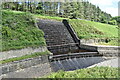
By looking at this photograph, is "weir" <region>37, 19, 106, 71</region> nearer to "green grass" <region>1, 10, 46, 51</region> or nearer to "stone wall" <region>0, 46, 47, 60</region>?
"stone wall" <region>0, 46, 47, 60</region>

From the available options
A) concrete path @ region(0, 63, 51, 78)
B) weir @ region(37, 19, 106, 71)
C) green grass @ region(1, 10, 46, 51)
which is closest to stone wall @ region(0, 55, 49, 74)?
concrete path @ region(0, 63, 51, 78)

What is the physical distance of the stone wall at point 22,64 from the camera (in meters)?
7.85

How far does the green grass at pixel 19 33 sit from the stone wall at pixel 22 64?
1.26 metres

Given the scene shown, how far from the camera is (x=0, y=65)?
763cm

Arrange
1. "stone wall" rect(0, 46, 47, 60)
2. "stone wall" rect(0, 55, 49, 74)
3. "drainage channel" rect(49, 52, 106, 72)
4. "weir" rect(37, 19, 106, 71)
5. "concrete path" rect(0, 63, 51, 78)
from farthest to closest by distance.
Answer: "weir" rect(37, 19, 106, 71)
"drainage channel" rect(49, 52, 106, 72)
"stone wall" rect(0, 46, 47, 60)
"concrete path" rect(0, 63, 51, 78)
"stone wall" rect(0, 55, 49, 74)

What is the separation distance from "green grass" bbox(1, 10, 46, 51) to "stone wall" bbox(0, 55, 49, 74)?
1263 mm

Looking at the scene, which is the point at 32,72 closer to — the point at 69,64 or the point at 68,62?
the point at 69,64

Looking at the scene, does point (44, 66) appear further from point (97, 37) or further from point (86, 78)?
point (97, 37)

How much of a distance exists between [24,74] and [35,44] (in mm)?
3287

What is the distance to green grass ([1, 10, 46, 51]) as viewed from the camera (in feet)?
31.8

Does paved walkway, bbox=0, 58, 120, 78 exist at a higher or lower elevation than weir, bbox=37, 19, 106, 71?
lower

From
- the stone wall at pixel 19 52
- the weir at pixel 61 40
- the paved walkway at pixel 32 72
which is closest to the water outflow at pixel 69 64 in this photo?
the paved walkway at pixel 32 72

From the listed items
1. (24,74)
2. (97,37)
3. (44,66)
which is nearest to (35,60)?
(44,66)

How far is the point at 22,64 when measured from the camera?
8.77 metres
